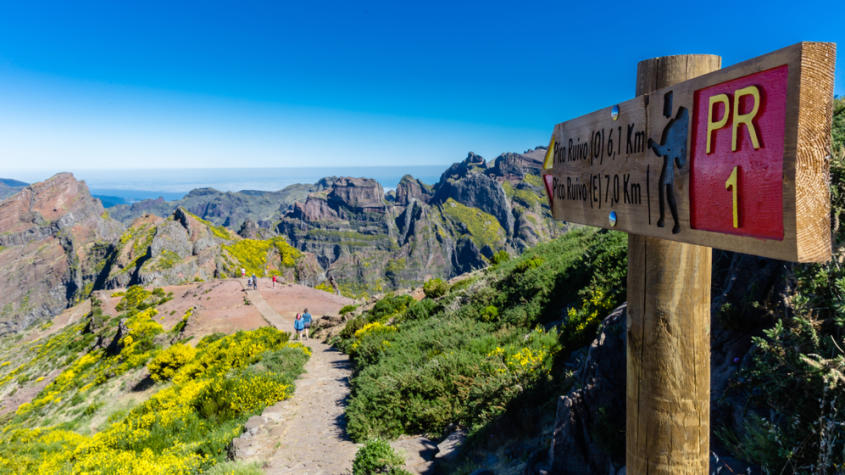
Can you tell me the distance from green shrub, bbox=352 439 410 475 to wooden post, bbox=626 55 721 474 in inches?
184

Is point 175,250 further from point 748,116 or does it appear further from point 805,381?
point 748,116

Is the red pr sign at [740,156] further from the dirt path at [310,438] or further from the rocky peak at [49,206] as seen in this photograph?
the rocky peak at [49,206]

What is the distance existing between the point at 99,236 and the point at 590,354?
16594cm

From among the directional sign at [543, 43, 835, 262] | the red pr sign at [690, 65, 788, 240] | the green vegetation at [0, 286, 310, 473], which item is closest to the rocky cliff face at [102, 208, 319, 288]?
the green vegetation at [0, 286, 310, 473]

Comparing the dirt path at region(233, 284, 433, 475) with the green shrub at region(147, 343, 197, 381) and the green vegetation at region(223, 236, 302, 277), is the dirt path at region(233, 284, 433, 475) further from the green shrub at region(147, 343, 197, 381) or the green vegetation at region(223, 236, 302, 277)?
the green vegetation at region(223, 236, 302, 277)

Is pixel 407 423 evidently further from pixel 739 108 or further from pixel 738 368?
pixel 739 108

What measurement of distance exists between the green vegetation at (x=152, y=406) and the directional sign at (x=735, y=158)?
7.32m

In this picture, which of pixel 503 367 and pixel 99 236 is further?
pixel 99 236

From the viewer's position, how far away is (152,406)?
11.7 meters

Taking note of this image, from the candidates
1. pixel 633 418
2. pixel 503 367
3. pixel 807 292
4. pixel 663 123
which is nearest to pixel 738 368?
pixel 807 292

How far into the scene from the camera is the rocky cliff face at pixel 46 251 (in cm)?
10519

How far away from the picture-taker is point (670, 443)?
1.80m

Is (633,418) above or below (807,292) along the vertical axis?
below

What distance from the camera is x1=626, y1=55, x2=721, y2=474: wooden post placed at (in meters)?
1.75
